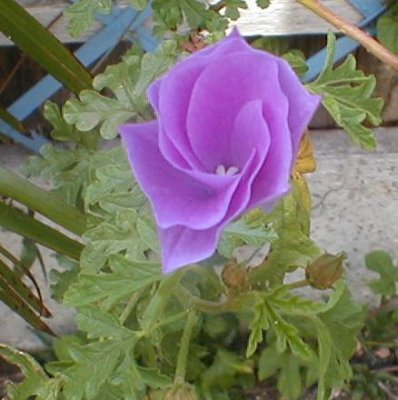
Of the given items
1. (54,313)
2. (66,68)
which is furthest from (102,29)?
(66,68)

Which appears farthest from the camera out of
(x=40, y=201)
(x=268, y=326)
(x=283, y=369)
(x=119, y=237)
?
(x=283, y=369)

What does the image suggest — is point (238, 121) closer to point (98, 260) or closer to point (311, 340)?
point (98, 260)

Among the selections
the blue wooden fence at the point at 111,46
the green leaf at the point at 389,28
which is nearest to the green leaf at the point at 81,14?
the blue wooden fence at the point at 111,46

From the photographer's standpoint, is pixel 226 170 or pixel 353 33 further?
pixel 353 33

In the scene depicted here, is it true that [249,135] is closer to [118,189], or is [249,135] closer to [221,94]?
[221,94]

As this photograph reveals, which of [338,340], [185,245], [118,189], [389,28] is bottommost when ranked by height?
[389,28]

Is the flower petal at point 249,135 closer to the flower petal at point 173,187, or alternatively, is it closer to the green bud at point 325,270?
the flower petal at point 173,187

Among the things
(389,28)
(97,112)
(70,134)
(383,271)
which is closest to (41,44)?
(70,134)

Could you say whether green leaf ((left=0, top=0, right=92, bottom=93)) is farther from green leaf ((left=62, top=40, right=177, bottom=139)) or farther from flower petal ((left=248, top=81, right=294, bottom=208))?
flower petal ((left=248, top=81, right=294, bottom=208))
